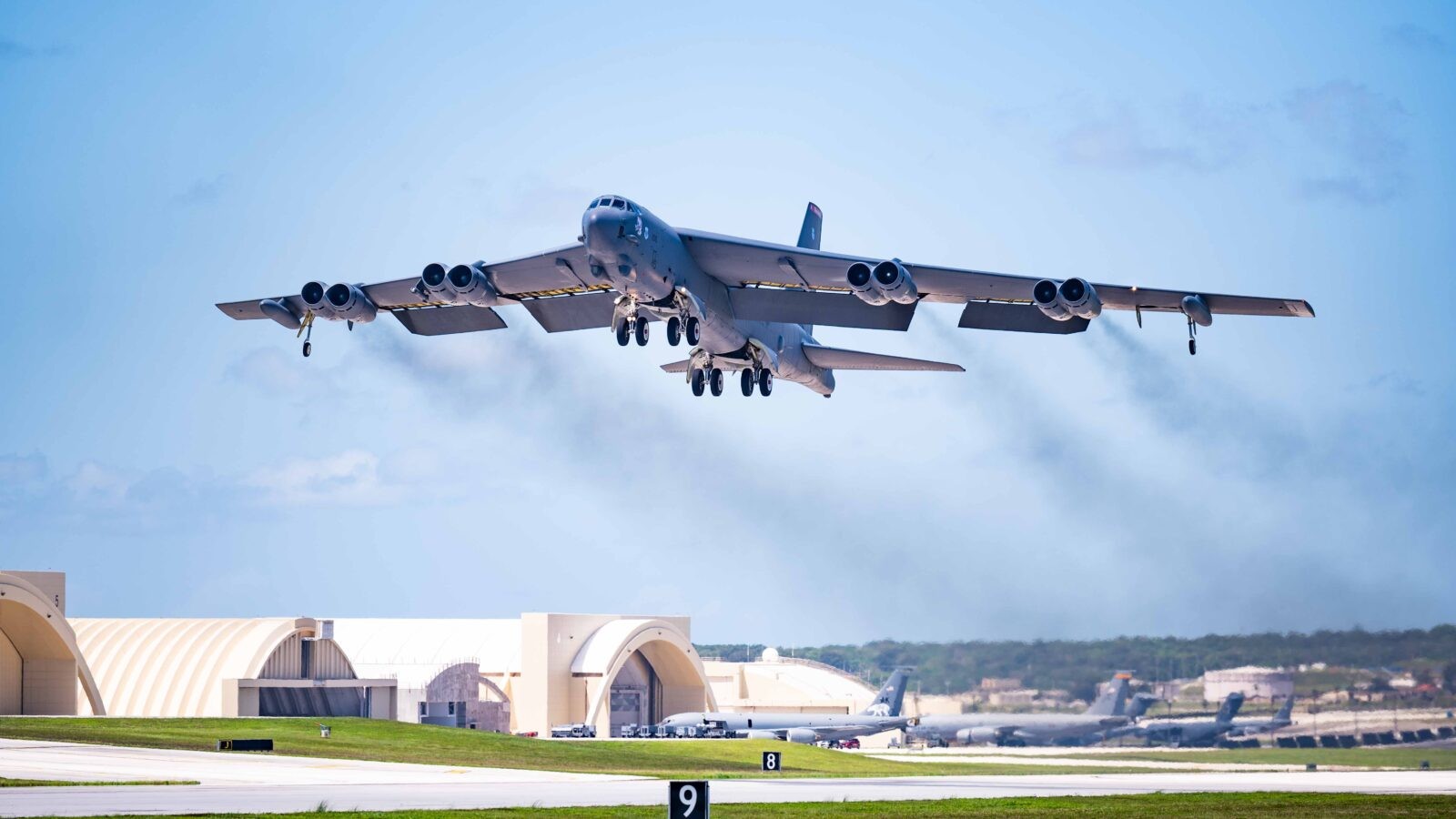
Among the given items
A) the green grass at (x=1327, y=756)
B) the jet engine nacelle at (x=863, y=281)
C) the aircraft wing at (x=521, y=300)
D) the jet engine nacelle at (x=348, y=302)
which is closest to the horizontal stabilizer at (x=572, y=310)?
the aircraft wing at (x=521, y=300)

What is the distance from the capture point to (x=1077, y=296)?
119 ft

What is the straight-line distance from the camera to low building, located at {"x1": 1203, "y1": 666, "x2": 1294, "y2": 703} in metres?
45.7

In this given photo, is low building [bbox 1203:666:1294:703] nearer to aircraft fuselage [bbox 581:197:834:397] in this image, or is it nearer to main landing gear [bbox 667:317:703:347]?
aircraft fuselage [bbox 581:197:834:397]

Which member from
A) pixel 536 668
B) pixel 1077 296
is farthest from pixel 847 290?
pixel 536 668

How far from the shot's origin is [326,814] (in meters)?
26.0

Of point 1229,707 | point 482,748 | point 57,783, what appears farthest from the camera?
point 482,748

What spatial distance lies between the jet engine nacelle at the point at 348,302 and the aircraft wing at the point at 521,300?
3.44 ft

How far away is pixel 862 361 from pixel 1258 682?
14568 millimetres

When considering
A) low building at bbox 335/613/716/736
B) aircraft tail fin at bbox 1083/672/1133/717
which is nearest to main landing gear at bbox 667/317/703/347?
aircraft tail fin at bbox 1083/672/1133/717

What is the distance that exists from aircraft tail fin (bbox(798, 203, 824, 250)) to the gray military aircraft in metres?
7.92

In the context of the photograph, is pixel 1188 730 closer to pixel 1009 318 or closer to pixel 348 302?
pixel 1009 318

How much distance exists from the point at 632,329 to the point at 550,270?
10.1 ft

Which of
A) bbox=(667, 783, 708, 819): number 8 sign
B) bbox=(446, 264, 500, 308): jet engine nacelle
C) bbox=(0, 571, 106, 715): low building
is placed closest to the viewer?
bbox=(667, 783, 708, 819): number 8 sign

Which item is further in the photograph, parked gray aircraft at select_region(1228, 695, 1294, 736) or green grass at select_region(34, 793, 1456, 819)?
parked gray aircraft at select_region(1228, 695, 1294, 736)
